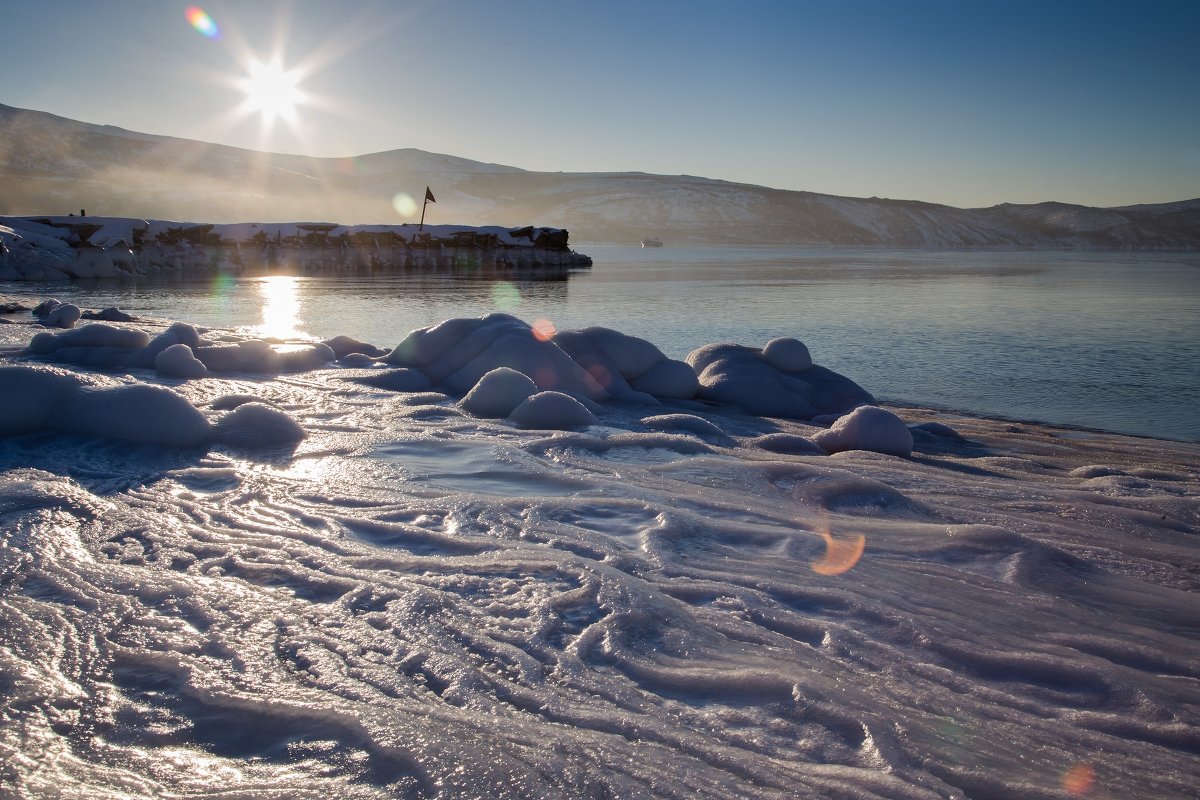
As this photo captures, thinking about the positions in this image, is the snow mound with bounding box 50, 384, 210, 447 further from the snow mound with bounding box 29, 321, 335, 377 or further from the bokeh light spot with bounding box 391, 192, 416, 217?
the bokeh light spot with bounding box 391, 192, 416, 217

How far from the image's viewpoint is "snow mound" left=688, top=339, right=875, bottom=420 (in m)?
8.36

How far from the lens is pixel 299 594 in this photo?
3.07m

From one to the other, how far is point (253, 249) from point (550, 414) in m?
34.1

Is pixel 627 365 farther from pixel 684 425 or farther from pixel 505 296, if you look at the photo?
pixel 505 296

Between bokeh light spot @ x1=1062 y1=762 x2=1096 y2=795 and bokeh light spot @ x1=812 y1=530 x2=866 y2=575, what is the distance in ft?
4.57

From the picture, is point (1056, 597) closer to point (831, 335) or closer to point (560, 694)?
point (560, 694)

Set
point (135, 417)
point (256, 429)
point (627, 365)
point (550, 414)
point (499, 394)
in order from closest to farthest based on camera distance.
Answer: point (135, 417) → point (256, 429) → point (550, 414) → point (499, 394) → point (627, 365)

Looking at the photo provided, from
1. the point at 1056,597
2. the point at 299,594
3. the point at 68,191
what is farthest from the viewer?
the point at 68,191

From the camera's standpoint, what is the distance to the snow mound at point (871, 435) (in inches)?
244

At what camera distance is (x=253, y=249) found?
35.6m

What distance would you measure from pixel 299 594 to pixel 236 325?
1337 centimetres

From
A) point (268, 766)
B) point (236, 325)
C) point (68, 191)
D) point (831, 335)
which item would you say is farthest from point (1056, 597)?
point (68, 191)

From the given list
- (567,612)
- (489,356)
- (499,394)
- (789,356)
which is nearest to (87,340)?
(489,356)

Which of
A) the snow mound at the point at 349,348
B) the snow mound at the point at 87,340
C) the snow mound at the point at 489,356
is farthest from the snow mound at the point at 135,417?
the snow mound at the point at 349,348
